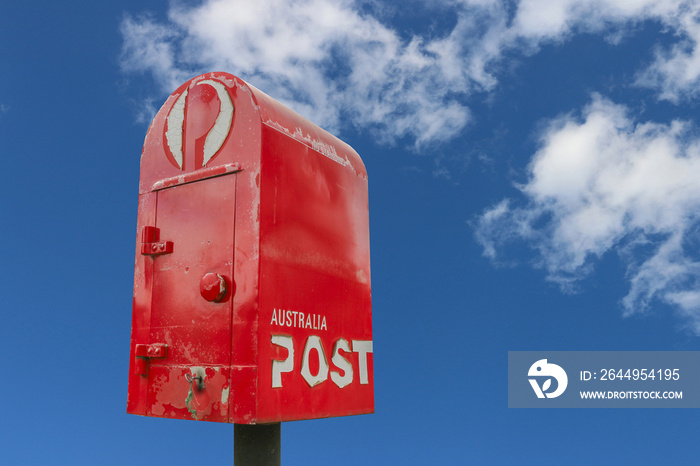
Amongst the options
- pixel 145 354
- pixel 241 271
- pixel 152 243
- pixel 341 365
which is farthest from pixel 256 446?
pixel 152 243

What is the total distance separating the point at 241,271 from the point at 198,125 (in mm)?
1210

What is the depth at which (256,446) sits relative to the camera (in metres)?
4.22

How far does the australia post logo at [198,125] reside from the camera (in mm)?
4246

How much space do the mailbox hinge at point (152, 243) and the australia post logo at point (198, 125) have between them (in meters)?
0.51

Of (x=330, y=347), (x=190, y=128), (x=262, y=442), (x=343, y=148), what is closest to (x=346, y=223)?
(x=343, y=148)

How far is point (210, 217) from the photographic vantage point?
4.13 meters

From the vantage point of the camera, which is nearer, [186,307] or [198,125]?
[186,307]

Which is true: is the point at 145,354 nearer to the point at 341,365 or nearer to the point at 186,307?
the point at 186,307

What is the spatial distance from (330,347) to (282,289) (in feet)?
2.30

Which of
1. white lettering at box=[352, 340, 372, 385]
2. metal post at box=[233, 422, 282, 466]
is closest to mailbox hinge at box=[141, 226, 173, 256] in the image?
metal post at box=[233, 422, 282, 466]

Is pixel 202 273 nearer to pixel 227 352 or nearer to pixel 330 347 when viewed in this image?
pixel 227 352

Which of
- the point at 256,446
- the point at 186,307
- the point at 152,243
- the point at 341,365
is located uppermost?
the point at 152,243

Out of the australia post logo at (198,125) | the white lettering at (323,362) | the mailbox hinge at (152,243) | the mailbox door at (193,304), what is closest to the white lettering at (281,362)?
the white lettering at (323,362)

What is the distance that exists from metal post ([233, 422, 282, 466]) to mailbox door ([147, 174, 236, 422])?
0.51 meters
